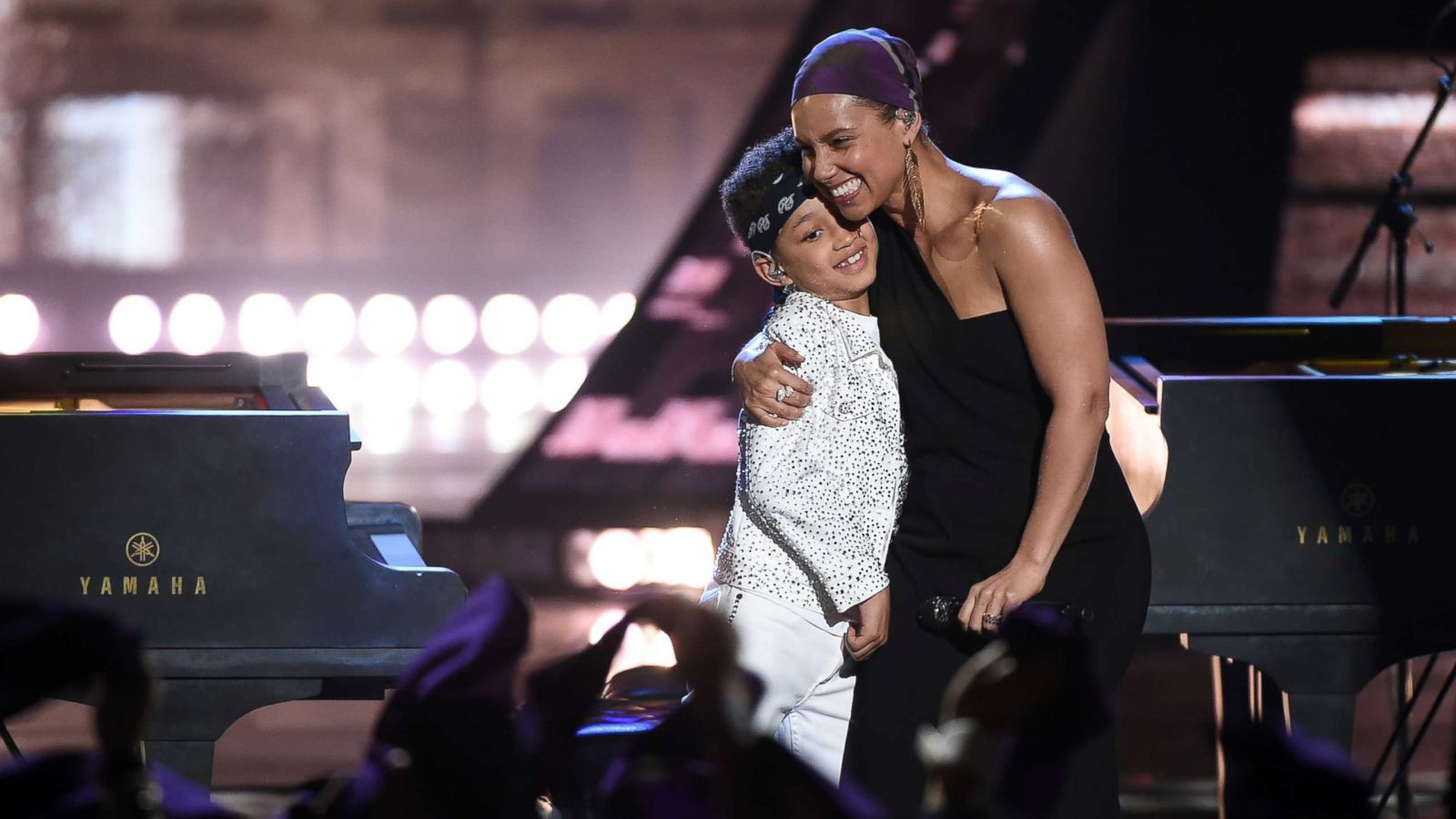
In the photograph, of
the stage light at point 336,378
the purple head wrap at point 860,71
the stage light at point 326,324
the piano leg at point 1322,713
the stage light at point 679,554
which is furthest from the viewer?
the stage light at point 326,324

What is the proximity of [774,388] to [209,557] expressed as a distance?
945 millimetres

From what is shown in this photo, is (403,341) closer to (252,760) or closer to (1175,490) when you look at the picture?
(252,760)

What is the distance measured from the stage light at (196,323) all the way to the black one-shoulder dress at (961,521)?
491 cm

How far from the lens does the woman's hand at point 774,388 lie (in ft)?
6.44

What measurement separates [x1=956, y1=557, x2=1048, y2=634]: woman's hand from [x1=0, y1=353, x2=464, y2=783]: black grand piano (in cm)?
85

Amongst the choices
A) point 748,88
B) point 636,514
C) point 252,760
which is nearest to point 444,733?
point 252,760

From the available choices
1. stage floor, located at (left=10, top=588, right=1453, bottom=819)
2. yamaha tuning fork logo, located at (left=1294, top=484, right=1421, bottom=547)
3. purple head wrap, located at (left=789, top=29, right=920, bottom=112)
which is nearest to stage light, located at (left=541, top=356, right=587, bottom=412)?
stage floor, located at (left=10, top=588, right=1453, bottom=819)

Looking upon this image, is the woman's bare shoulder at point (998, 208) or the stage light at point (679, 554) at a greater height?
the woman's bare shoulder at point (998, 208)

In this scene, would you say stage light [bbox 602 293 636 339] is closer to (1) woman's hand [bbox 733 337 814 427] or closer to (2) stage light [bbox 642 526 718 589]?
(2) stage light [bbox 642 526 718 589]

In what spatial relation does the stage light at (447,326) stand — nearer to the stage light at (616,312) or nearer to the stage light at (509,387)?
the stage light at (509,387)

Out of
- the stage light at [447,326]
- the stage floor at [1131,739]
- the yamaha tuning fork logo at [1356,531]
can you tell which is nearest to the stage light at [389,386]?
the stage light at [447,326]

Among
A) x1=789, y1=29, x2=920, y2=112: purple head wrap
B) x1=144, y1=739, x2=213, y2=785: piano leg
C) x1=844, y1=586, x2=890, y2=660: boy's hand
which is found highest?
x1=789, y1=29, x2=920, y2=112: purple head wrap

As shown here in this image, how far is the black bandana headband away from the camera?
2039mm

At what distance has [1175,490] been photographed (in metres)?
2.57
